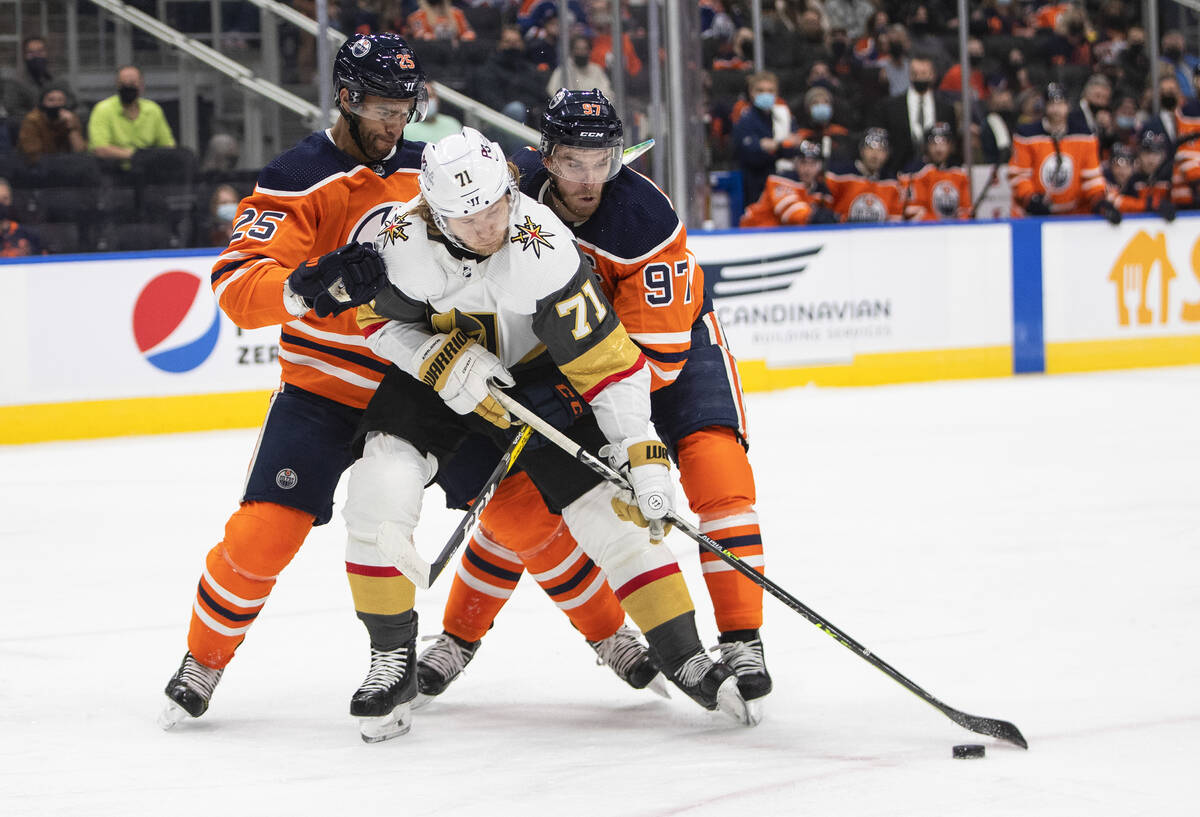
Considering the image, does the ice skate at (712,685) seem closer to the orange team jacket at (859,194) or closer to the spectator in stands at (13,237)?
the spectator in stands at (13,237)

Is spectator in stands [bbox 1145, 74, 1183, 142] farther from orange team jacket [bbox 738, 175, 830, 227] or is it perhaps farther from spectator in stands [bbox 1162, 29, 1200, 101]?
orange team jacket [bbox 738, 175, 830, 227]

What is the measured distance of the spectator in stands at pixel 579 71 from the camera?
7543 millimetres

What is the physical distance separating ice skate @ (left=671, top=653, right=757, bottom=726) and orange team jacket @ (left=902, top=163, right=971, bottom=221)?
20.4 feet

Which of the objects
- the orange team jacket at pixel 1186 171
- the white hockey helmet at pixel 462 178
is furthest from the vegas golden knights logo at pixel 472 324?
the orange team jacket at pixel 1186 171

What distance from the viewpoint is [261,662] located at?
10.3 feet

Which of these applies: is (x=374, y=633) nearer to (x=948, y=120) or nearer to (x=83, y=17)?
(x=83, y=17)

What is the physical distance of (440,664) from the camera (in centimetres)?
288

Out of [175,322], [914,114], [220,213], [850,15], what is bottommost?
[175,322]

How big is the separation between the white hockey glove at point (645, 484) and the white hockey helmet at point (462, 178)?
19.4 inches

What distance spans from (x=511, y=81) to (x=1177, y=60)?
4909 mm

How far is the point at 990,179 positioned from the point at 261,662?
21.7 ft

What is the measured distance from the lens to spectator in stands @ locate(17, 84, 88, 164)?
6.99m

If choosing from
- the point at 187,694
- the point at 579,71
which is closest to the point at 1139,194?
the point at 579,71

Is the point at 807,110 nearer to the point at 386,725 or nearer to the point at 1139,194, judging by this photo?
the point at 1139,194
